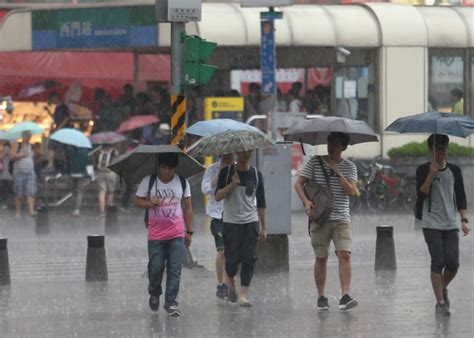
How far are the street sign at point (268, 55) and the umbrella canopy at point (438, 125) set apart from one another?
9.26 m

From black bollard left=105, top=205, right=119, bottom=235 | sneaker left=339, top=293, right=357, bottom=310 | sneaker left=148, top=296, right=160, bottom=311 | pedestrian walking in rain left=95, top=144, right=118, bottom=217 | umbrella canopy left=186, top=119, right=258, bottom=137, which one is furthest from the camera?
pedestrian walking in rain left=95, top=144, right=118, bottom=217

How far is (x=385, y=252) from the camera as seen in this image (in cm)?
1844

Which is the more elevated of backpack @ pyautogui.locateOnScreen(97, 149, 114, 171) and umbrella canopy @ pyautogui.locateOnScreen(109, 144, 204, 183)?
umbrella canopy @ pyautogui.locateOnScreen(109, 144, 204, 183)

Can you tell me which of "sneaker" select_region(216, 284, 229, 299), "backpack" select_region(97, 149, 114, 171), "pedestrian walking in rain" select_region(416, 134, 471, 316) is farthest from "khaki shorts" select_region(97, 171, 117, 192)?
"pedestrian walking in rain" select_region(416, 134, 471, 316)

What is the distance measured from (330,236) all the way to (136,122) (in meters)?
17.3

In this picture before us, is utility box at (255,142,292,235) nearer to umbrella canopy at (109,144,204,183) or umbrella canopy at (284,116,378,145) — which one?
umbrella canopy at (284,116,378,145)

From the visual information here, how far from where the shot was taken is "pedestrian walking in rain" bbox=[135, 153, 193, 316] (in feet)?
46.6

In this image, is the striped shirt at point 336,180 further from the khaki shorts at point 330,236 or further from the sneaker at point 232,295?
the sneaker at point 232,295

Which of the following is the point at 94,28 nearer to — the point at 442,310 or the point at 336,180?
the point at 336,180

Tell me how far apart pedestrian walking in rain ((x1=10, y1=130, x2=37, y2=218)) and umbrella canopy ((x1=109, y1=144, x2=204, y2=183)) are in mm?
14518

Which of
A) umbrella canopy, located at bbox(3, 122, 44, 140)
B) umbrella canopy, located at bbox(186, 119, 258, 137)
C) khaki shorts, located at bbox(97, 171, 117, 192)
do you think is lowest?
khaki shorts, located at bbox(97, 171, 117, 192)

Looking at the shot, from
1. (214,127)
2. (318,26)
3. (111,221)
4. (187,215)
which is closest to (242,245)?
(187,215)

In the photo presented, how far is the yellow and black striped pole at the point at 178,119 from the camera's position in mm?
17594

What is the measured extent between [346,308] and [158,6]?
528 cm
